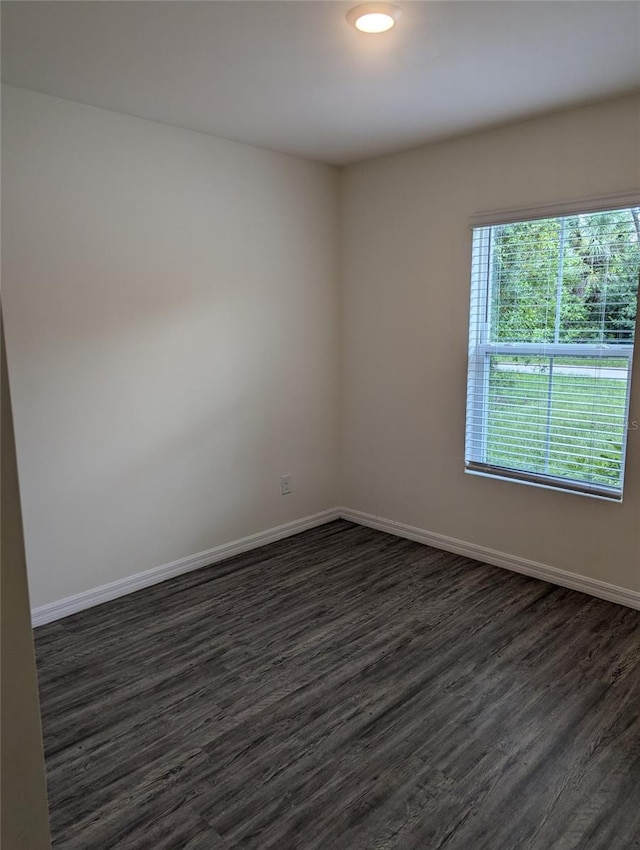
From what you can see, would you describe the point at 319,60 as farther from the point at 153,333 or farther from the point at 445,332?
the point at 445,332

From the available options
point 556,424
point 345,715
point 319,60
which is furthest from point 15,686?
point 556,424

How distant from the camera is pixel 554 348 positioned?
3.22m

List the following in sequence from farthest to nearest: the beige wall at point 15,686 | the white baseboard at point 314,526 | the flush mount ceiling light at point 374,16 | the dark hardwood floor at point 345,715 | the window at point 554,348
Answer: the white baseboard at point 314,526 < the window at point 554,348 < the flush mount ceiling light at point 374,16 < the dark hardwood floor at point 345,715 < the beige wall at point 15,686

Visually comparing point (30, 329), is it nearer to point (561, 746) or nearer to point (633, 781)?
point (561, 746)

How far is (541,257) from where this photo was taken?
3.21 m

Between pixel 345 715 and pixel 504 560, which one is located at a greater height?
pixel 504 560

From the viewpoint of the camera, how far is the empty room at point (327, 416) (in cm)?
201

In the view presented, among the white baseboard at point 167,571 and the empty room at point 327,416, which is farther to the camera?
the white baseboard at point 167,571

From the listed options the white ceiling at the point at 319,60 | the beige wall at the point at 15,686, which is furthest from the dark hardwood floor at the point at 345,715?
the white ceiling at the point at 319,60

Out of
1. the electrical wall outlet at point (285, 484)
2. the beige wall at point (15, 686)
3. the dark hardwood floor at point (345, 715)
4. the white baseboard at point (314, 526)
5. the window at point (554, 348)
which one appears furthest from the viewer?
the electrical wall outlet at point (285, 484)

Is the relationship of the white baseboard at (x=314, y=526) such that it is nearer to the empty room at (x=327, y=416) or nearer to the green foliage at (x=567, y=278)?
the empty room at (x=327, y=416)

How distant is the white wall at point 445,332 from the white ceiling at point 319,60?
258 mm

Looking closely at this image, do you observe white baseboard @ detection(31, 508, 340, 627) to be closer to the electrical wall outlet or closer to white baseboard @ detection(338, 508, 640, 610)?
the electrical wall outlet

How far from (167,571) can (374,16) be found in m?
2.87
